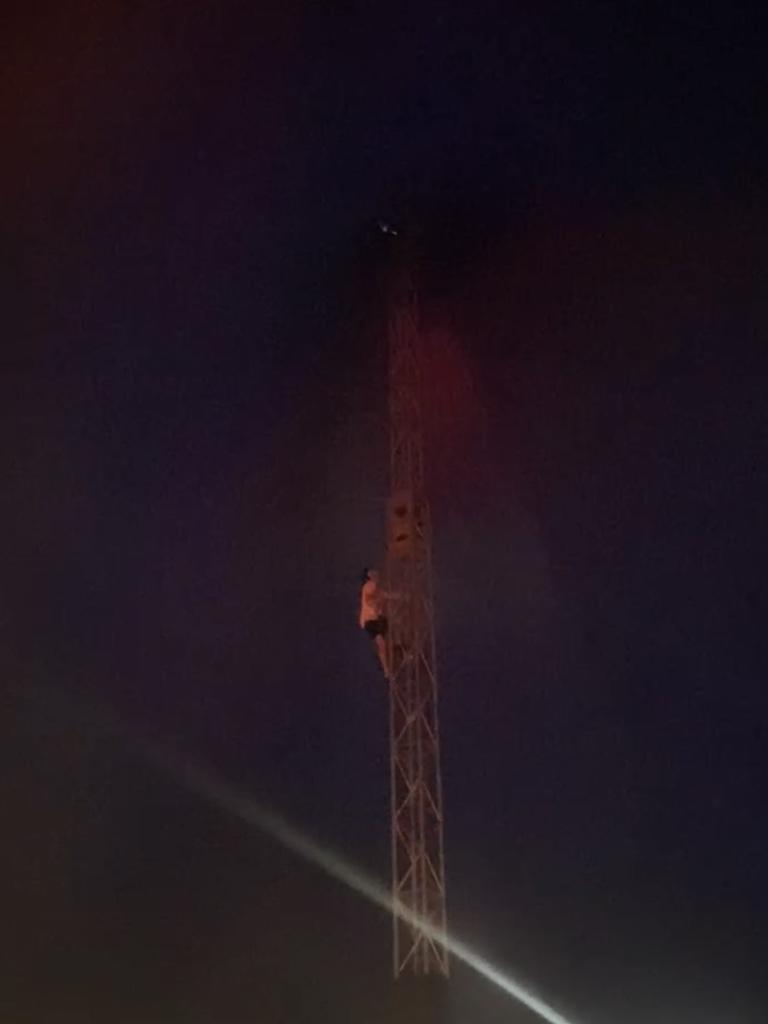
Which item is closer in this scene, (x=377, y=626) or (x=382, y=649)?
(x=377, y=626)

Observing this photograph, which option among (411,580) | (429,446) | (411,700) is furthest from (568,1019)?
(429,446)

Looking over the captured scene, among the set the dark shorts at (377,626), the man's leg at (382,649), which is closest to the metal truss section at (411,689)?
the man's leg at (382,649)

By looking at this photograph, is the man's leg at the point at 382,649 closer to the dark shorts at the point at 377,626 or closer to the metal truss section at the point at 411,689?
the metal truss section at the point at 411,689

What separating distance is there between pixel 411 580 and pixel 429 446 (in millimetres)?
2973

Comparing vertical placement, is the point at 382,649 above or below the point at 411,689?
above

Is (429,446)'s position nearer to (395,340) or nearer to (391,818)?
(395,340)

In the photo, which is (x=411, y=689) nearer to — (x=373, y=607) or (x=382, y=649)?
(x=382, y=649)

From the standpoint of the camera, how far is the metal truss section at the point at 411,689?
28.2 m

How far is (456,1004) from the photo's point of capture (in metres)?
27.7

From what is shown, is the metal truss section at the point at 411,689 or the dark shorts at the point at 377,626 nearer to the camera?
the dark shorts at the point at 377,626

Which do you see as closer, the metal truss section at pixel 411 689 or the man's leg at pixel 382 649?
the metal truss section at pixel 411 689

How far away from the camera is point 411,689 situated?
28.7 meters

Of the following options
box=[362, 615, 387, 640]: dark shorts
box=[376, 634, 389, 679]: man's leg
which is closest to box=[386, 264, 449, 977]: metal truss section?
box=[376, 634, 389, 679]: man's leg

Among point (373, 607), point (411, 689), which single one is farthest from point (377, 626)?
point (411, 689)
